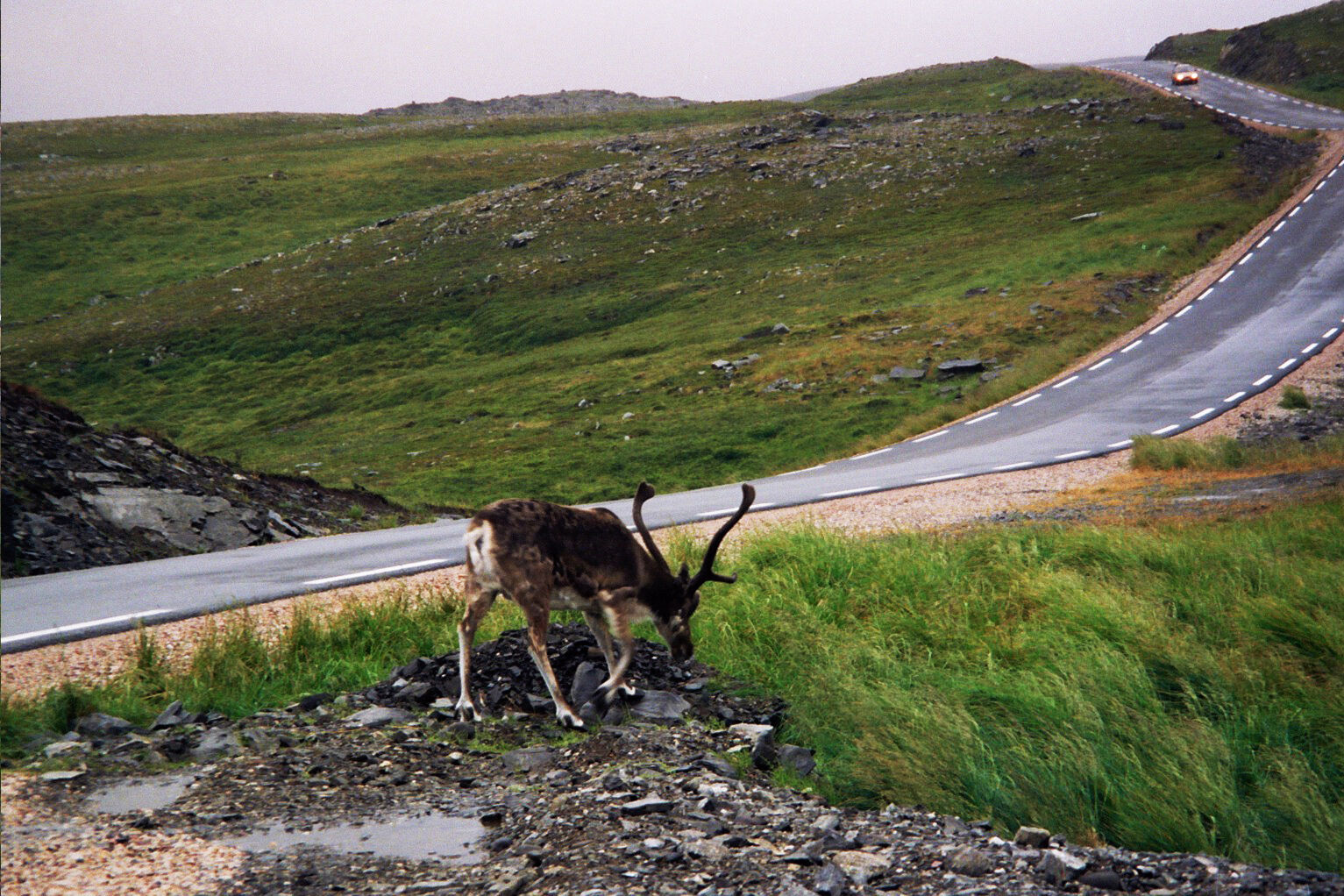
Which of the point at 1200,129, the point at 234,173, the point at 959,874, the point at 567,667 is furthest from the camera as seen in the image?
the point at 234,173

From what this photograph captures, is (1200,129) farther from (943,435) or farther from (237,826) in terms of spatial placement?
(237,826)

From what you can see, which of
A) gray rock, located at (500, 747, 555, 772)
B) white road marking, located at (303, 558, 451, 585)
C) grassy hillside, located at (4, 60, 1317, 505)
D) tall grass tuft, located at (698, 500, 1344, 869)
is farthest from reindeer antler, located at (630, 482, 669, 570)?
grassy hillside, located at (4, 60, 1317, 505)

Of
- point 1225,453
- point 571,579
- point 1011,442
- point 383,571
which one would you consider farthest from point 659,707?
point 1011,442

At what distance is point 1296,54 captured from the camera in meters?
81.8

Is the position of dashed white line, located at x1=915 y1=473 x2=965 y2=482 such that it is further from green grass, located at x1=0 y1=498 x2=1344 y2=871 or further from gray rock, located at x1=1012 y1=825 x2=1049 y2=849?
gray rock, located at x1=1012 y1=825 x2=1049 y2=849

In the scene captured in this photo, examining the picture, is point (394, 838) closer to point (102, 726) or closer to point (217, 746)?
point (217, 746)

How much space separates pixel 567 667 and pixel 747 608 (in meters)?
2.15

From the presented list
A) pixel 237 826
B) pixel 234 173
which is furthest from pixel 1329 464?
pixel 234 173

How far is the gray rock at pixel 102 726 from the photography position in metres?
7.36

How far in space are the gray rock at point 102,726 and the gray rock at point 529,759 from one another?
103 inches

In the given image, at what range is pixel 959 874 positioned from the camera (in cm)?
551

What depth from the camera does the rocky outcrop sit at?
15.0 meters

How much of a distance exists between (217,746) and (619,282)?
1947 inches

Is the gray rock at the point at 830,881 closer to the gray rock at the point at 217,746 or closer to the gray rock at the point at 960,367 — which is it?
the gray rock at the point at 217,746
